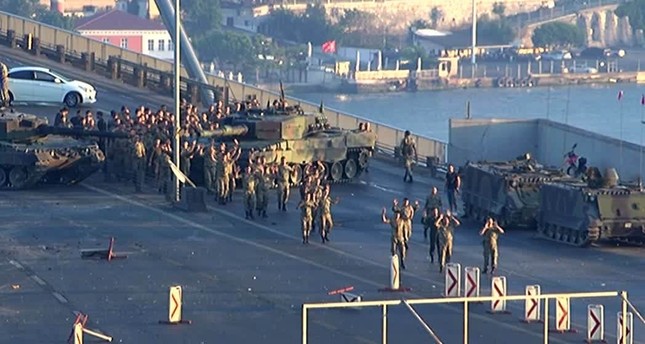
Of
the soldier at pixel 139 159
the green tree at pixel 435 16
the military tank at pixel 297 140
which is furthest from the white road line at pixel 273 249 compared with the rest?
the green tree at pixel 435 16

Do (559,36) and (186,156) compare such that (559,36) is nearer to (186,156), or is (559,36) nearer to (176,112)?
(186,156)

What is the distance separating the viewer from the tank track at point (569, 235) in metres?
46.6

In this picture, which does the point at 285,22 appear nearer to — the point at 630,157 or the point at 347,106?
the point at 347,106

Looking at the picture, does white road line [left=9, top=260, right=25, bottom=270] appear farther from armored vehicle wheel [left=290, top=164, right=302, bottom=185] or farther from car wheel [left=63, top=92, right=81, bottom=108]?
car wheel [left=63, top=92, right=81, bottom=108]

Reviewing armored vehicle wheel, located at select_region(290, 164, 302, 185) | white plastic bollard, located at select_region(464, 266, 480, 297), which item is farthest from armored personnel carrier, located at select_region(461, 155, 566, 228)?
white plastic bollard, located at select_region(464, 266, 480, 297)

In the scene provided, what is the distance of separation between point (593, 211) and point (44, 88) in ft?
76.9

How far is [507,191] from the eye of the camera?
48.9m

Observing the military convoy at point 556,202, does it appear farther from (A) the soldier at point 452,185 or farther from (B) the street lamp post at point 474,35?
(B) the street lamp post at point 474,35

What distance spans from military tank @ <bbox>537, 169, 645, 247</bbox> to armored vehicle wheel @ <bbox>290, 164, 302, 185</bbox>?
8.42 m

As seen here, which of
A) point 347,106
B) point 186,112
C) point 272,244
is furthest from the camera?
point 347,106

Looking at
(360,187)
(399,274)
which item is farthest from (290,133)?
(399,274)

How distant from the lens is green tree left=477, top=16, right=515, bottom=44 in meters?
179

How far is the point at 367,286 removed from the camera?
4147 centimetres

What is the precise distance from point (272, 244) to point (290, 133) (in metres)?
9.06
